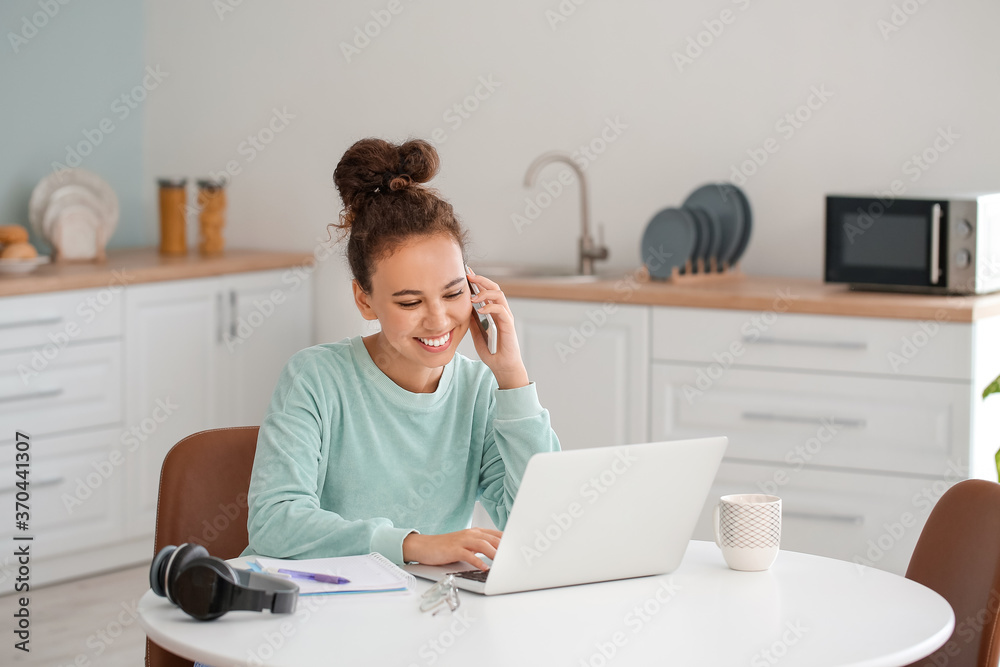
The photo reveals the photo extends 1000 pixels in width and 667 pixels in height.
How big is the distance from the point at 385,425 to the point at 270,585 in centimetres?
45

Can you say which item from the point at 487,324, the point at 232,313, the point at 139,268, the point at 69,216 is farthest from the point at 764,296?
the point at 69,216

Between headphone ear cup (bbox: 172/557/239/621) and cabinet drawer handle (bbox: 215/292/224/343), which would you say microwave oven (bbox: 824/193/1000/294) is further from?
headphone ear cup (bbox: 172/557/239/621)

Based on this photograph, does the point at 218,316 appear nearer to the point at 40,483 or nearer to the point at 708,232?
the point at 40,483

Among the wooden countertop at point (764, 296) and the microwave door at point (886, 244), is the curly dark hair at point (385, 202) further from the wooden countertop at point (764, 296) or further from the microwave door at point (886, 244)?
the microwave door at point (886, 244)

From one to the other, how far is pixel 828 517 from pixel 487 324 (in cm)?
162

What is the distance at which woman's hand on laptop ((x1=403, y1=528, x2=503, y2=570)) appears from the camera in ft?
4.78

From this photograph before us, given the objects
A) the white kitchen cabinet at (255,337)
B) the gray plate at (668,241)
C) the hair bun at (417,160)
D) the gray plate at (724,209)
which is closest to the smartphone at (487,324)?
the hair bun at (417,160)

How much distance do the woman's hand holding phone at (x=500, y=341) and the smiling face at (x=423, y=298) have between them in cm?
4

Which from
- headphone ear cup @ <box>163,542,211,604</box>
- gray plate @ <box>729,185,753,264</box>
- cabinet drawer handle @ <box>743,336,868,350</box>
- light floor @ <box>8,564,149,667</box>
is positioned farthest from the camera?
gray plate @ <box>729,185,753,264</box>

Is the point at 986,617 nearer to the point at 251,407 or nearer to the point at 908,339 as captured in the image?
the point at 908,339

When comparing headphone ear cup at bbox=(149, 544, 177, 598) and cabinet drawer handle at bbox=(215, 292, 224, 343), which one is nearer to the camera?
headphone ear cup at bbox=(149, 544, 177, 598)

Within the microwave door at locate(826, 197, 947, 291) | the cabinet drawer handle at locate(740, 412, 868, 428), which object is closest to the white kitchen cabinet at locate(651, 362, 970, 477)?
the cabinet drawer handle at locate(740, 412, 868, 428)

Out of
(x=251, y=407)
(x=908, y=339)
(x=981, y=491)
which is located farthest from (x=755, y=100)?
(x=981, y=491)

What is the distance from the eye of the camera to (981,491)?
5.08 ft
